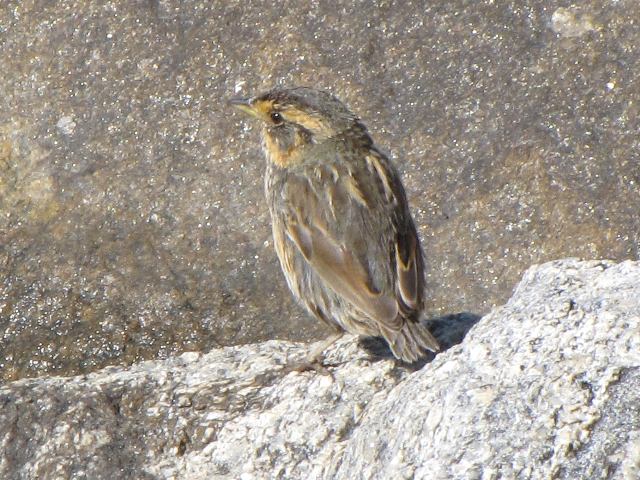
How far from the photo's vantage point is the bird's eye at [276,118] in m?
6.99

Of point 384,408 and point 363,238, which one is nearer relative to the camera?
point 384,408

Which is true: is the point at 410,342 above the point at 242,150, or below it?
below

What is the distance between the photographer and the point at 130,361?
7480mm

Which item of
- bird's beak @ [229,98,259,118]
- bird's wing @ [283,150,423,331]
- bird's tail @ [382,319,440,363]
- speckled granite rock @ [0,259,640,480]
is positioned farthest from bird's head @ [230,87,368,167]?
bird's tail @ [382,319,440,363]

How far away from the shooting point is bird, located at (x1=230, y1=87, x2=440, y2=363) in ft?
19.7

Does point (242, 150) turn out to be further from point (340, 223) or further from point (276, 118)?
point (340, 223)

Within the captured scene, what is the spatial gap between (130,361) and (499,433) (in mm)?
3857

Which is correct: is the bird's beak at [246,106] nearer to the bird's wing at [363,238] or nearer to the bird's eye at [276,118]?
the bird's eye at [276,118]

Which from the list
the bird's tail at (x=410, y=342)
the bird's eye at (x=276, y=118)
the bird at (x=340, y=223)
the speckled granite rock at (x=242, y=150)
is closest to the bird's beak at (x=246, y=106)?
the bird at (x=340, y=223)

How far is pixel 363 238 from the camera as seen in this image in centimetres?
630

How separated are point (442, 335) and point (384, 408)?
55.6 inches

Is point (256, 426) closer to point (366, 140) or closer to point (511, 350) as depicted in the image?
point (511, 350)

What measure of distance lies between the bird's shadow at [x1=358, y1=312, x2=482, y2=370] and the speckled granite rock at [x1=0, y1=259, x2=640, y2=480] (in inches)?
3.2

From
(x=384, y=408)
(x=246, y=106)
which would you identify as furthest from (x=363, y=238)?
(x=384, y=408)
